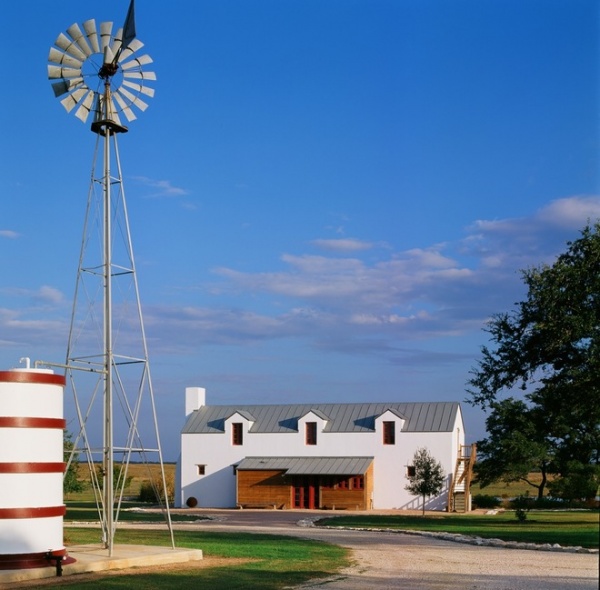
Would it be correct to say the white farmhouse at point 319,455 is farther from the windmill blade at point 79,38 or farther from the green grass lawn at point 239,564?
the windmill blade at point 79,38

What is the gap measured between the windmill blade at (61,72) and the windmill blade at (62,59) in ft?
0.36

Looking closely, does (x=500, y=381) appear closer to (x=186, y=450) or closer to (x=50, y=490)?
(x=50, y=490)

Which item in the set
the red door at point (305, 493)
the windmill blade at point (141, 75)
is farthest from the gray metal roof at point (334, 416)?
the windmill blade at point (141, 75)

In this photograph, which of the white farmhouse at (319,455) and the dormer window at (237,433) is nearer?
the white farmhouse at (319,455)

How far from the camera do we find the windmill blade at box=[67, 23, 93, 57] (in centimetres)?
2097

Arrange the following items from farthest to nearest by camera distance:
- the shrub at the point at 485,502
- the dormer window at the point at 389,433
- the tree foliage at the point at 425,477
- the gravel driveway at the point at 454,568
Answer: the shrub at the point at 485,502
the dormer window at the point at 389,433
the tree foliage at the point at 425,477
the gravel driveway at the point at 454,568

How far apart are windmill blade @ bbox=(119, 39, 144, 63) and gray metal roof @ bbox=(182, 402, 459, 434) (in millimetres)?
42003

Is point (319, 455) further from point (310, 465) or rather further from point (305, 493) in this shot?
point (305, 493)

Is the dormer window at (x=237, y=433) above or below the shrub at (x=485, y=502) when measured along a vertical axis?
above

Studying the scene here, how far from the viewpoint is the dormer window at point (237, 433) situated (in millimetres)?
63688

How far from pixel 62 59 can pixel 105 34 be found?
1.12 meters

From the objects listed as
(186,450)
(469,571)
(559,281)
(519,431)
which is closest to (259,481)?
(186,450)

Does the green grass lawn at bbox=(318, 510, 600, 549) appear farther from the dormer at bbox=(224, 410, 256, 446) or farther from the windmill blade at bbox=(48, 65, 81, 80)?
the dormer at bbox=(224, 410, 256, 446)

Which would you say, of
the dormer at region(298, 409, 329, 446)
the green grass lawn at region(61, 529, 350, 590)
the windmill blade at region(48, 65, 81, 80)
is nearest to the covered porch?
the dormer at region(298, 409, 329, 446)
